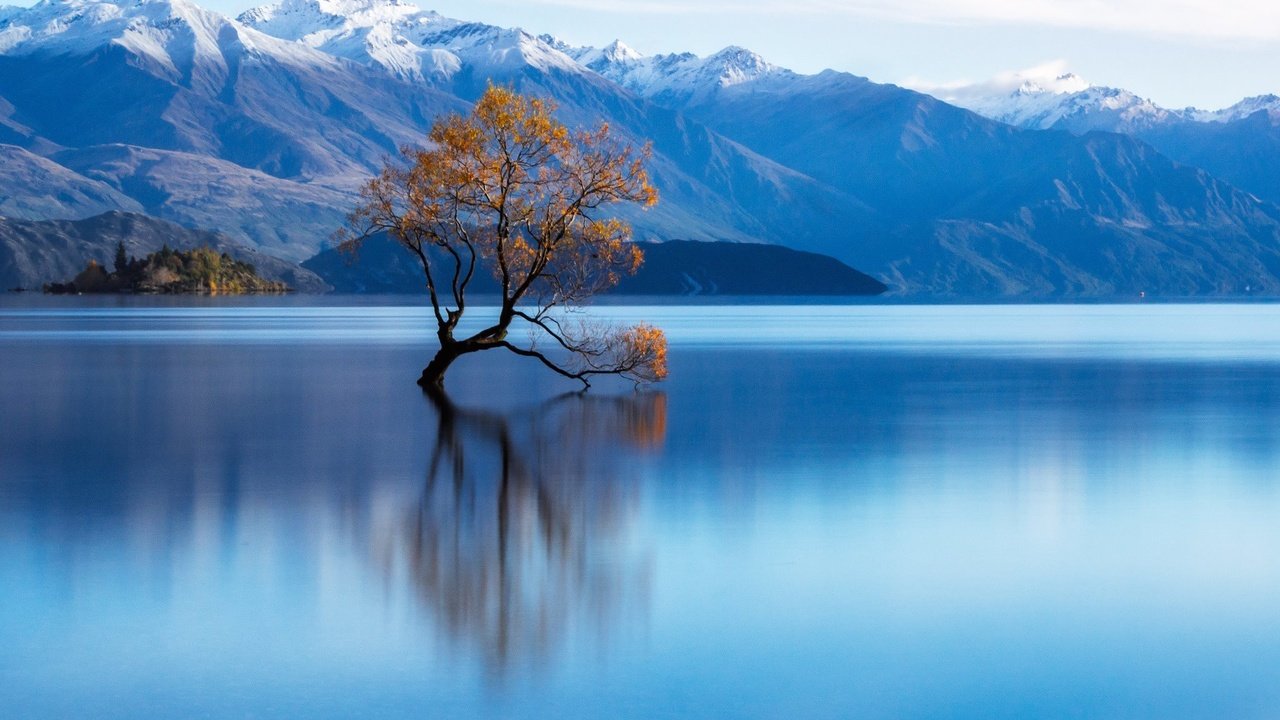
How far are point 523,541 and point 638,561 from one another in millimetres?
1825

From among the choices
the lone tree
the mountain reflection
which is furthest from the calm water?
the lone tree

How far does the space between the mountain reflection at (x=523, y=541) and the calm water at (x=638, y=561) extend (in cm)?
7

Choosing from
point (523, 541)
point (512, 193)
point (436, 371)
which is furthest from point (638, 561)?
point (436, 371)

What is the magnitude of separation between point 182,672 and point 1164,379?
4494 cm

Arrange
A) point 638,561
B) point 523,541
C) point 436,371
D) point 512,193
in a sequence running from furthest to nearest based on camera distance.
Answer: point 436,371 → point 512,193 → point 523,541 → point 638,561

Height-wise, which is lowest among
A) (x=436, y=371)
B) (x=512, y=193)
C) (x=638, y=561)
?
(x=638, y=561)

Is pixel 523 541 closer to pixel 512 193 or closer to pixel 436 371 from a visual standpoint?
pixel 512 193

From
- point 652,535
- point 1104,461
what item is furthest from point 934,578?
point 1104,461

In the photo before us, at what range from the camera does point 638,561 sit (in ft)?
57.3

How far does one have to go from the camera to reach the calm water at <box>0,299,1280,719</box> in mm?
12547

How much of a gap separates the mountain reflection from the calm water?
7 centimetres

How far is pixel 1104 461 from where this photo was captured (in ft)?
90.4

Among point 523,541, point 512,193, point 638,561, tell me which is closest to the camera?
point 638,561

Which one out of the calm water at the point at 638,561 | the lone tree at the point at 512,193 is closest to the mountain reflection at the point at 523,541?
the calm water at the point at 638,561
